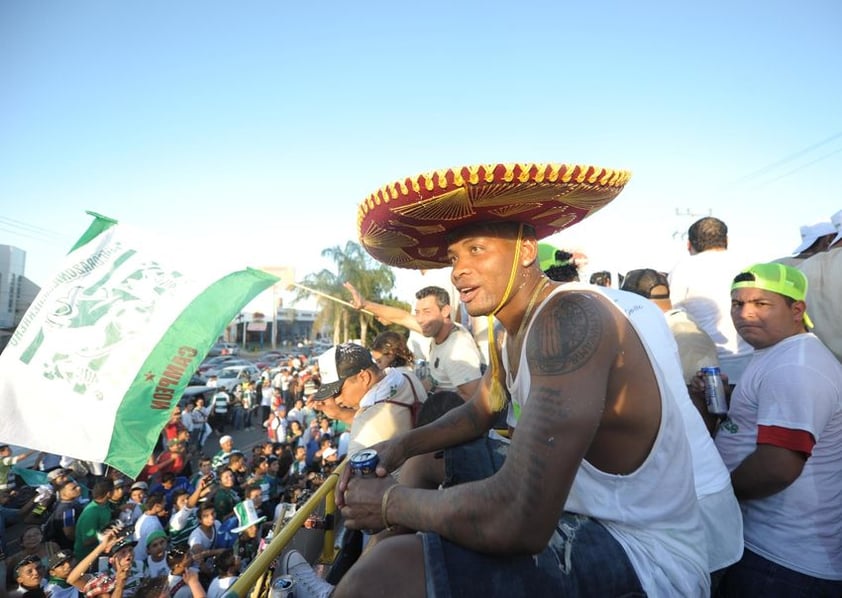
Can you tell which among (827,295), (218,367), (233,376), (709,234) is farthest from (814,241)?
(218,367)

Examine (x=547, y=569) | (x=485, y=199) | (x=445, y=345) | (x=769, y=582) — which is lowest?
(x=769, y=582)

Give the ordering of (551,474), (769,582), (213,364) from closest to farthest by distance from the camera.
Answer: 1. (551,474)
2. (769,582)
3. (213,364)

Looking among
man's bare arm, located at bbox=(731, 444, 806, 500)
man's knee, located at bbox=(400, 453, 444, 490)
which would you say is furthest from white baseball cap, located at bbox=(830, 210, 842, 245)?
man's knee, located at bbox=(400, 453, 444, 490)

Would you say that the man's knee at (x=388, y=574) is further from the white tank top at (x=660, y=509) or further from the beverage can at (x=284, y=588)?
the white tank top at (x=660, y=509)

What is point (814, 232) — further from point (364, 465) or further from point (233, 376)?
point (233, 376)

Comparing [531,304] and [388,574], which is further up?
[531,304]

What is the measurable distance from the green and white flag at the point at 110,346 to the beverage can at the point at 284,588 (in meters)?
2.96

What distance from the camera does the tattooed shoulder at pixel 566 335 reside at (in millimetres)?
1381

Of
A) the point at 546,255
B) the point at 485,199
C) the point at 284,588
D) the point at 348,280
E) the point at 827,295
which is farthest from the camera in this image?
the point at 348,280

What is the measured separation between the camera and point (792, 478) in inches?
75.2

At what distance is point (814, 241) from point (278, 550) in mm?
4431

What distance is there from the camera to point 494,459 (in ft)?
7.30

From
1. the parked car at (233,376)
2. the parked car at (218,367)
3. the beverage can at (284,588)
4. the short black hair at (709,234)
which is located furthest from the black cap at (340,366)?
the parked car at (218,367)

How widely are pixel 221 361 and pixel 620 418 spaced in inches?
1438
